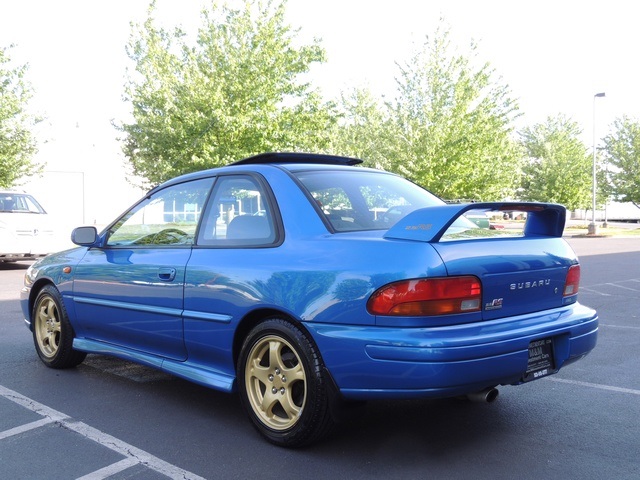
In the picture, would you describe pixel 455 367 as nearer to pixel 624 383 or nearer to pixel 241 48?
pixel 624 383

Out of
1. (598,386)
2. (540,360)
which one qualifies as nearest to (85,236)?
(540,360)

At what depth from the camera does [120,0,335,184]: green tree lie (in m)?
20.9

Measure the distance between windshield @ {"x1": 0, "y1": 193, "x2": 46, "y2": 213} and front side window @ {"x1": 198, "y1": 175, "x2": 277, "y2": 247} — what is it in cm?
1206

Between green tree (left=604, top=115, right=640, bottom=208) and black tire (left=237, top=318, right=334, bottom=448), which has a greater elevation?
green tree (left=604, top=115, right=640, bottom=208)

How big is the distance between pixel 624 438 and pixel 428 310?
61.1 inches

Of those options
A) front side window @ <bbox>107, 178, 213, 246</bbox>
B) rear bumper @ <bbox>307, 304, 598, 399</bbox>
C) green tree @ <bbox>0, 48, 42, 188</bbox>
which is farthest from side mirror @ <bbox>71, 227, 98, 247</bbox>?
green tree @ <bbox>0, 48, 42, 188</bbox>

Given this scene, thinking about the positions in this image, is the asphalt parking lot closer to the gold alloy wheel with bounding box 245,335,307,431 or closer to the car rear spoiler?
the gold alloy wheel with bounding box 245,335,307,431

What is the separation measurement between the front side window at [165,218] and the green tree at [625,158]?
46076 millimetres

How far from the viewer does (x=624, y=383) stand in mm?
4930

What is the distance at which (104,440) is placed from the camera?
146 inches

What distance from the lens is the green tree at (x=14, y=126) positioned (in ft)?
80.3

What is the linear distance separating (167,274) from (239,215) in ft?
2.01

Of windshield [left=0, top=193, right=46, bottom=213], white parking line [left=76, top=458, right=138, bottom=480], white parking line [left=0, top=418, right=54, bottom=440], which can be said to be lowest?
white parking line [left=76, top=458, right=138, bottom=480]

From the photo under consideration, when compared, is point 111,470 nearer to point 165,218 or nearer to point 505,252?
point 165,218
